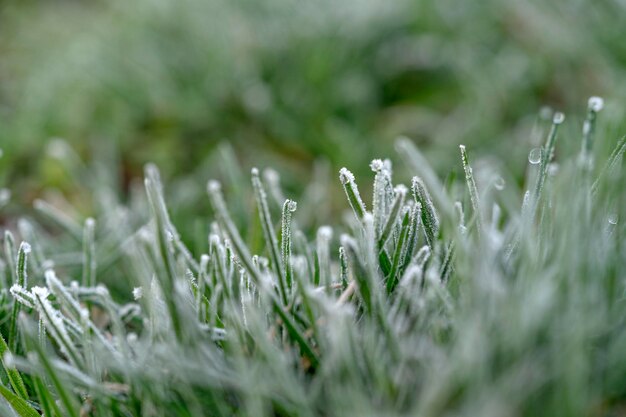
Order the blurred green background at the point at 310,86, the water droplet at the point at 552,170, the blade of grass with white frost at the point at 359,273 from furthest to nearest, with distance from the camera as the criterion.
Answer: the blurred green background at the point at 310,86 < the water droplet at the point at 552,170 < the blade of grass with white frost at the point at 359,273

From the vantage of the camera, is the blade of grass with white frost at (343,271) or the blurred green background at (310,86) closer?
the blade of grass with white frost at (343,271)

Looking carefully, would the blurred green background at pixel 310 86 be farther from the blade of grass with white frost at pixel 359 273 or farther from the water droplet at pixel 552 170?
the blade of grass with white frost at pixel 359 273

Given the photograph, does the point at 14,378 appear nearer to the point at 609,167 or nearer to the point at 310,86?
the point at 609,167

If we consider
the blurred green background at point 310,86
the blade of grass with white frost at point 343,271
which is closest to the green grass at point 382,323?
the blade of grass with white frost at point 343,271

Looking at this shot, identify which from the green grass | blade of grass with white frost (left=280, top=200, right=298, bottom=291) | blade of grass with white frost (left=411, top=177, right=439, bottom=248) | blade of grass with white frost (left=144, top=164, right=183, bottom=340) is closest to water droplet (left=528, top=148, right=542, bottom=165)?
the green grass

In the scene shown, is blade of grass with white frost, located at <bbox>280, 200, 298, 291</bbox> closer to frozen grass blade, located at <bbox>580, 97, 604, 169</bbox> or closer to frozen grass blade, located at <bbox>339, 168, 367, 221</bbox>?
frozen grass blade, located at <bbox>339, 168, 367, 221</bbox>

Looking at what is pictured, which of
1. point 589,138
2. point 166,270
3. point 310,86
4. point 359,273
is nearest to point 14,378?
point 166,270
